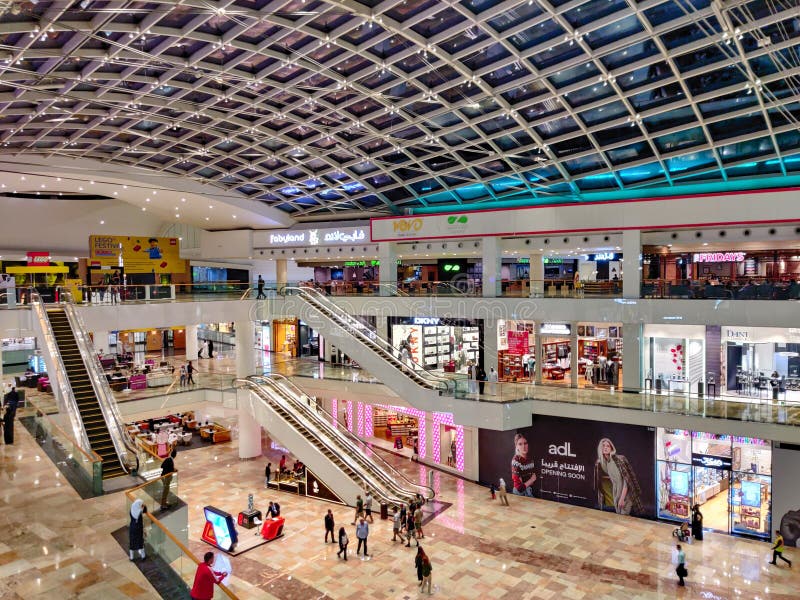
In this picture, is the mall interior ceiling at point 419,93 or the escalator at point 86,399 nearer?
the escalator at point 86,399

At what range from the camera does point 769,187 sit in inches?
942

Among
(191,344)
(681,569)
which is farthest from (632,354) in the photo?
(191,344)

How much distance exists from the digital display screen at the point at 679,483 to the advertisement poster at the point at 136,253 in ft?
97.1

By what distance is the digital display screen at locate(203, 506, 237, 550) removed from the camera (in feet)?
63.3

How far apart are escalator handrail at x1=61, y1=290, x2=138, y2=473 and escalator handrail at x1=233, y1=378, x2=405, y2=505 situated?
8.62 meters

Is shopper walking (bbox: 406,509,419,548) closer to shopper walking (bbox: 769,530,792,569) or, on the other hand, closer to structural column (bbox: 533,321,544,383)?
shopper walking (bbox: 769,530,792,569)

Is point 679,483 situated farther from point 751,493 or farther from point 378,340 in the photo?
point 378,340

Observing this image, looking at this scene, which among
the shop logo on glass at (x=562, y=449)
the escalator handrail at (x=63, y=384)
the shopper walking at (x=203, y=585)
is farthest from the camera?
the shop logo on glass at (x=562, y=449)

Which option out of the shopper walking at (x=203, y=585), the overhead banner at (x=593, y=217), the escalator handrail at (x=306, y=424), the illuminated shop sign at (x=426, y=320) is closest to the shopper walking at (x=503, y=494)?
the escalator handrail at (x=306, y=424)

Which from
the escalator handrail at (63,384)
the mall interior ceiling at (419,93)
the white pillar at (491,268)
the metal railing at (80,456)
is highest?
the mall interior ceiling at (419,93)

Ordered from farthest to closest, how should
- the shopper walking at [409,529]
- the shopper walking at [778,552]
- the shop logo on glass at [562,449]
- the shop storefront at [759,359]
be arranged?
the shop logo on glass at [562,449], the shop storefront at [759,359], the shopper walking at [409,529], the shopper walking at [778,552]

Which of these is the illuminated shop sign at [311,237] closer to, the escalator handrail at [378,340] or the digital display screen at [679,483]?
the escalator handrail at [378,340]

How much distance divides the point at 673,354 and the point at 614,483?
19.8ft

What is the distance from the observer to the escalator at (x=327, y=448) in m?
23.0
